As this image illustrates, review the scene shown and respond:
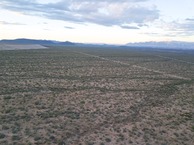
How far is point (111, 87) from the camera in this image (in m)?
31.6

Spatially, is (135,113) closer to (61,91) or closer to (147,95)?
(147,95)

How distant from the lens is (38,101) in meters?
22.9

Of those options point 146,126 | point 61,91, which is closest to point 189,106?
point 146,126

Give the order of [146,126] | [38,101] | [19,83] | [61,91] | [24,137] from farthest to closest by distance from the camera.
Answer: [19,83] < [61,91] < [38,101] < [146,126] < [24,137]

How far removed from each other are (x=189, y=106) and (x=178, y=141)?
917cm

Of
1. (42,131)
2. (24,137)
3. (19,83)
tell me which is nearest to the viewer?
(24,137)

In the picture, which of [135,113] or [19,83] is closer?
[135,113]

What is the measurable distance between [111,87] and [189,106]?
1027 centimetres

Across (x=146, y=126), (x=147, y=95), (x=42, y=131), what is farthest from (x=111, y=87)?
(x=42, y=131)

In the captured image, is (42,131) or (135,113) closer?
(42,131)

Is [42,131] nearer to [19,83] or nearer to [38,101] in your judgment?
[38,101]

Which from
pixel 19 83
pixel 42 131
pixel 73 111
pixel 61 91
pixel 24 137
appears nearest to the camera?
pixel 24 137

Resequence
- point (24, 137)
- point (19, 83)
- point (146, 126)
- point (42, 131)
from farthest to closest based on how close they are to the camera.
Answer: point (19, 83)
point (146, 126)
point (42, 131)
point (24, 137)

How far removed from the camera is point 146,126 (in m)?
17.5
